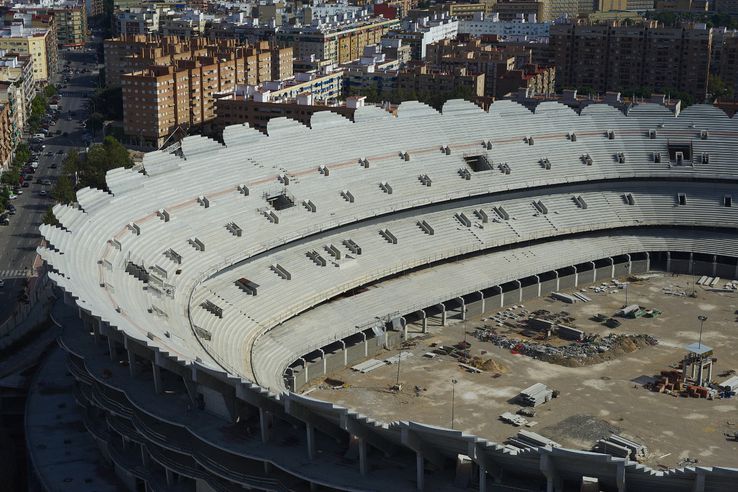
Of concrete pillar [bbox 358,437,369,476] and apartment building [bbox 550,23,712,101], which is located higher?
apartment building [bbox 550,23,712,101]

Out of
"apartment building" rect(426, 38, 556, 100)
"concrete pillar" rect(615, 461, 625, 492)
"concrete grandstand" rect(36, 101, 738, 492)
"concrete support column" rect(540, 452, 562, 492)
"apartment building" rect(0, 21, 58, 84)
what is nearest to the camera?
"concrete pillar" rect(615, 461, 625, 492)

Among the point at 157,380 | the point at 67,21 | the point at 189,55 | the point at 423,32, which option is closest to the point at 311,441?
the point at 157,380

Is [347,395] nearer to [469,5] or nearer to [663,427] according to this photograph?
[663,427]

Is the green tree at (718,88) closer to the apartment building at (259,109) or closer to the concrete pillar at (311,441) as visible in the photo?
the apartment building at (259,109)

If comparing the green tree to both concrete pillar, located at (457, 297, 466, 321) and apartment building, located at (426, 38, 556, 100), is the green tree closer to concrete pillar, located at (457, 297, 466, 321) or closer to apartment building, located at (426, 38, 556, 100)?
apartment building, located at (426, 38, 556, 100)

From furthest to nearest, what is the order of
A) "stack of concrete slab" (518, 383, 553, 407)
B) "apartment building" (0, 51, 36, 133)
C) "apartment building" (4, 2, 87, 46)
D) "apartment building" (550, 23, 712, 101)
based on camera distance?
"apartment building" (4, 2, 87, 46), "apartment building" (550, 23, 712, 101), "apartment building" (0, 51, 36, 133), "stack of concrete slab" (518, 383, 553, 407)

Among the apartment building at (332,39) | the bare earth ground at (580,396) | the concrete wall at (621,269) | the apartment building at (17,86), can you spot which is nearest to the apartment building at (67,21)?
→ the apartment building at (332,39)

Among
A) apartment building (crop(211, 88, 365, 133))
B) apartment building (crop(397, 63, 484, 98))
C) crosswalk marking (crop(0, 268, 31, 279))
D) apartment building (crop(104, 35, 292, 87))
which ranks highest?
apartment building (crop(104, 35, 292, 87))

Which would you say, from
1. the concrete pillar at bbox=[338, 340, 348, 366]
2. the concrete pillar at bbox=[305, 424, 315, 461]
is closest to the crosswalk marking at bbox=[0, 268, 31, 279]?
the concrete pillar at bbox=[338, 340, 348, 366]
